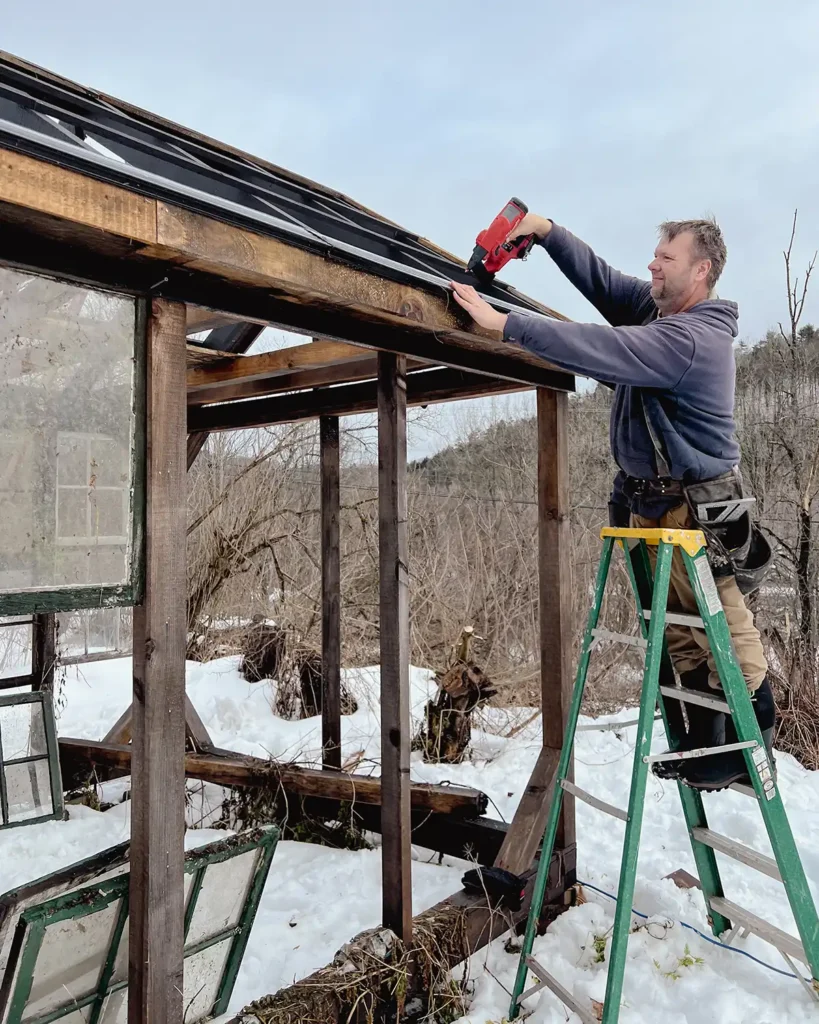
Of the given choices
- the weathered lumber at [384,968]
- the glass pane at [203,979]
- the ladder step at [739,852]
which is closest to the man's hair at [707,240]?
the ladder step at [739,852]

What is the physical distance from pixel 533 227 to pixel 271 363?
4.41 feet

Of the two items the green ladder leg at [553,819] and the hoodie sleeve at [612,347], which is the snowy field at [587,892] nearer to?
the green ladder leg at [553,819]

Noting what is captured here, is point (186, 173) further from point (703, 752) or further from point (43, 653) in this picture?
point (43, 653)

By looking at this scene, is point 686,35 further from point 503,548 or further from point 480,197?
point 480,197

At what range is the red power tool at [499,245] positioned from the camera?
7.63ft

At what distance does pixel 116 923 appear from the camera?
1.87 m

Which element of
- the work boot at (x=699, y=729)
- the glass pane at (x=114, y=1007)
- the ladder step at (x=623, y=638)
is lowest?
the glass pane at (x=114, y=1007)

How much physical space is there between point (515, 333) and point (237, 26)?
44.5 feet

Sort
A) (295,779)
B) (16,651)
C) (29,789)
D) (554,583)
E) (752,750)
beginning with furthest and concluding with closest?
1. (16,651)
2. (29,789)
3. (295,779)
4. (554,583)
5. (752,750)

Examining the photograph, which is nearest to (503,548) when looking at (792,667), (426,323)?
(792,667)

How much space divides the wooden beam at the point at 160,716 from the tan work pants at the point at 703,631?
1.54 m

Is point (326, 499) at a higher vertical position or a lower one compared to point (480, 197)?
Answer: lower

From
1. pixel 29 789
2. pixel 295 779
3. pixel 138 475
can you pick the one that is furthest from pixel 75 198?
pixel 29 789

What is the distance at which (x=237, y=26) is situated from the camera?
41.2 ft
